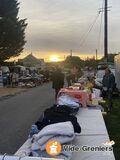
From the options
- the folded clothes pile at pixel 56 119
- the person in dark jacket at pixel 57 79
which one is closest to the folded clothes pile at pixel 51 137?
the folded clothes pile at pixel 56 119

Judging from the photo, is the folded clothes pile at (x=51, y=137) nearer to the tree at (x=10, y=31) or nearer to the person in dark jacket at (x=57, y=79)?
the person in dark jacket at (x=57, y=79)

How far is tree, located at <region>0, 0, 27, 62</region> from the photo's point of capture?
52.8 meters

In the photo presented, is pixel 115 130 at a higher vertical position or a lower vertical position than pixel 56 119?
lower

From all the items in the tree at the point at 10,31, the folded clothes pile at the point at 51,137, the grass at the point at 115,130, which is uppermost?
the tree at the point at 10,31

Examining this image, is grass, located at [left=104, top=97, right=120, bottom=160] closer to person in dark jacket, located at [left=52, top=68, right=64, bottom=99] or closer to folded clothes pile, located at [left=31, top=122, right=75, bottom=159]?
folded clothes pile, located at [left=31, top=122, right=75, bottom=159]

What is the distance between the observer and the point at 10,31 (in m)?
53.4

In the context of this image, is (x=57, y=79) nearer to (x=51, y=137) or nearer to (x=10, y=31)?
(x=51, y=137)

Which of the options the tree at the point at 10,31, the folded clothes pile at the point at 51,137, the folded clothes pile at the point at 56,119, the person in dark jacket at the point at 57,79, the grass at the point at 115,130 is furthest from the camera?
the tree at the point at 10,31

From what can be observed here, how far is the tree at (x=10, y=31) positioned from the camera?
173 ft

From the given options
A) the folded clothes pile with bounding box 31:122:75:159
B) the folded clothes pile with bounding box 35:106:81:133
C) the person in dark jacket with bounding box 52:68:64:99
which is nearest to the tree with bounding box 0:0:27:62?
the person in dark jacket with bounding box 52:68:64:99

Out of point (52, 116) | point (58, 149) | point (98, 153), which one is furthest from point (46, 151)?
point (52, 116)

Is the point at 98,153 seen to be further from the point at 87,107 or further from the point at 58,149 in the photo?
the point at 87,107

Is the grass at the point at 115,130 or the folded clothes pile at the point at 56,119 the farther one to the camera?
the grass at the point at 115,130

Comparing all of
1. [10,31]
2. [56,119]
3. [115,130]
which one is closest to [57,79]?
[115,130]
